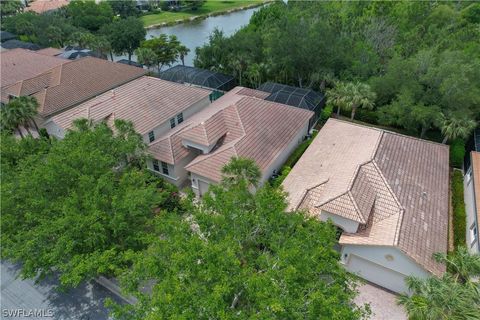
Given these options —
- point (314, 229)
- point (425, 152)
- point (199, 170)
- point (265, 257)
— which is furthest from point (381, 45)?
point (265, 257)

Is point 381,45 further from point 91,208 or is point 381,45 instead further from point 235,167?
point 91,208

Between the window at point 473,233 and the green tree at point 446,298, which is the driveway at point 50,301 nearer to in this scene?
the green tree at point 446,298

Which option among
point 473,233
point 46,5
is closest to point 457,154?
point 473,233

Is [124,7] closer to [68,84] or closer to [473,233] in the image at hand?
[68,84]

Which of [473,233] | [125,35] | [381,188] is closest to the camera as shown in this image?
[473,233]
